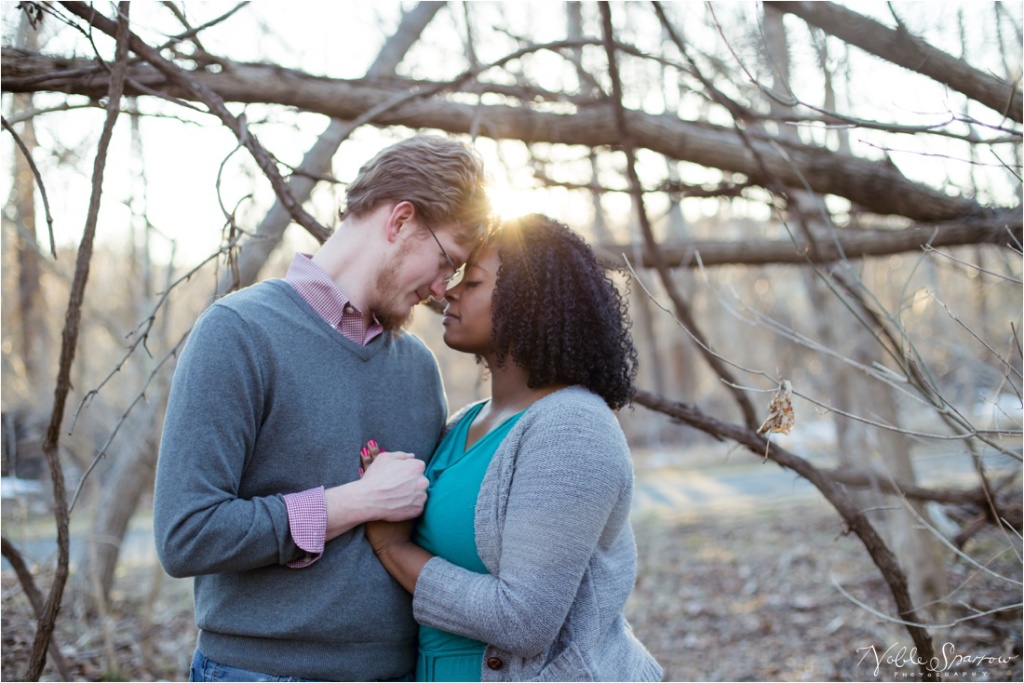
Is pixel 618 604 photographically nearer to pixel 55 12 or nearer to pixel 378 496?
pixel 378 496

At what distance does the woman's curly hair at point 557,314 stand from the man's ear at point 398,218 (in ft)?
0.84

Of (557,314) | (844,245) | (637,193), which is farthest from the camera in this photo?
(844,245)

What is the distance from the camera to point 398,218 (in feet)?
7.20

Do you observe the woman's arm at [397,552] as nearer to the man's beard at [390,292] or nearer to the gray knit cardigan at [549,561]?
the gray knit cardigan at [549,561]

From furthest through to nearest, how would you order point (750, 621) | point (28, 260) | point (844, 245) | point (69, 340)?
point (28, 260), point (750, 621), point (844, 245), point (69, 340)

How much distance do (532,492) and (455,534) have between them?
0.88ft

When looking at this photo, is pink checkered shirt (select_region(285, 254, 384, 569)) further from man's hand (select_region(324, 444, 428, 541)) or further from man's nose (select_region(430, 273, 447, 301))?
man's nose (select_region(430, 273, 447, 301))

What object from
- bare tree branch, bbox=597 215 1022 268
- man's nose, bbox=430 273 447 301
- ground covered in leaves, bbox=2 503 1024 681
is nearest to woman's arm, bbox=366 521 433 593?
man's nose, bbox=430 273 447 301

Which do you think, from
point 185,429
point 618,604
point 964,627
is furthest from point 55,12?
point 964,627

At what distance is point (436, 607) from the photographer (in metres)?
1.91

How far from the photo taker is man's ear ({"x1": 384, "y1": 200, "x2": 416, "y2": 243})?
2.19 m

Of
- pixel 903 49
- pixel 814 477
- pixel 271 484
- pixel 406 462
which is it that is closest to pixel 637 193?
pixel 903 49

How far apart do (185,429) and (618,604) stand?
112 centimetres

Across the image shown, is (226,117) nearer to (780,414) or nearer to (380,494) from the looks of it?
(380,494)
